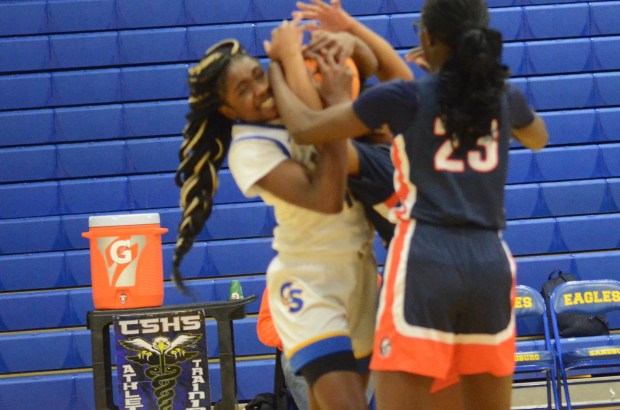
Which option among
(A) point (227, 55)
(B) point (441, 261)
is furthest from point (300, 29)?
(B) point (441, 261)

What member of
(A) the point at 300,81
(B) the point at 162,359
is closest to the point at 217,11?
(B) the point at 162,359

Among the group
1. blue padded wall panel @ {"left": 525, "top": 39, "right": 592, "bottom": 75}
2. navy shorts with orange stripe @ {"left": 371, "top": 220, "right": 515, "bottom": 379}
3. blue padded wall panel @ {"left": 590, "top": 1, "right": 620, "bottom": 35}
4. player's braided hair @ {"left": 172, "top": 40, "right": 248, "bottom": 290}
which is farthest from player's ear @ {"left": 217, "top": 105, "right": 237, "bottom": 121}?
blue padded wall panel @ {"left": 590, "top": 1, "right": 620, "bottom": 35}

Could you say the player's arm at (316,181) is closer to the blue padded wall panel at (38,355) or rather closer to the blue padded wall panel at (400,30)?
the blue padded wall panel at (38,355)

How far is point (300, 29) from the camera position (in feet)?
7.97

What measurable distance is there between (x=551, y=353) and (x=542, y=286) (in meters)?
1.13

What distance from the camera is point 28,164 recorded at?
284 inches

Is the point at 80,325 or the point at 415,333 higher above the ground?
the point at 415,333

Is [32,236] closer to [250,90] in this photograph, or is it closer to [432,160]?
[250,90]

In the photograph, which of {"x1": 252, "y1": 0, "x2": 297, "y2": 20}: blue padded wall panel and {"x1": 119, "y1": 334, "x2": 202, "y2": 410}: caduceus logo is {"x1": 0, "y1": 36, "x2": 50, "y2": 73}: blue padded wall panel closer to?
{"x1": 252, "y1": 0, "x2": 297, "y2": 20}: blue padded wall panel

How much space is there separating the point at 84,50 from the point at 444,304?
590 centimetres

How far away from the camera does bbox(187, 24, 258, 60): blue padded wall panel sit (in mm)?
7316

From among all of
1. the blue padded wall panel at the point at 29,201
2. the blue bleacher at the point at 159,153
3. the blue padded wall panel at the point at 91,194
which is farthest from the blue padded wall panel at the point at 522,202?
the blue padded wall panel at the point at 29,201

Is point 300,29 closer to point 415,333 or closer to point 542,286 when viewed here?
point 415,333

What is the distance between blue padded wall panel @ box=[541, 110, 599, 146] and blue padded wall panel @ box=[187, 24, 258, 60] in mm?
2267
